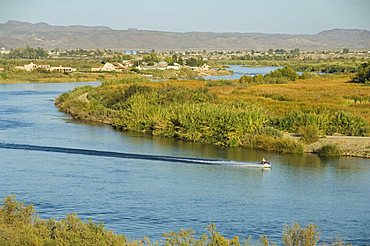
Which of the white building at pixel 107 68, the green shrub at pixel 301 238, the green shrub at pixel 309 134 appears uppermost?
the green shrub at pixel 301 238

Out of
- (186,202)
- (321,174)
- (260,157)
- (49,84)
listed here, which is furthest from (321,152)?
(49,84)

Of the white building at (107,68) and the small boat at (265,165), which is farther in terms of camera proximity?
the white building at (107,68)

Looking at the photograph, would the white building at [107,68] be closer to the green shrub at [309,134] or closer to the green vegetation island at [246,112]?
the green vegetation island at [246,112]

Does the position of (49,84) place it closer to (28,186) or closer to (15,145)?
(15,145)

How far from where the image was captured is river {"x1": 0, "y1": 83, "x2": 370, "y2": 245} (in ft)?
47.5

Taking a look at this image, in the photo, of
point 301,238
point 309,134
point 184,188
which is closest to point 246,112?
point 309,134

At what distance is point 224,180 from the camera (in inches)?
735

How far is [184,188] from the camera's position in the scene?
17.6 meters

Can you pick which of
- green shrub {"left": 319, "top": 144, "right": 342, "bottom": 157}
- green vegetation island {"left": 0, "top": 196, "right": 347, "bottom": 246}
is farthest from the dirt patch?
green vegetation island {"left": 0, "top": 196, "right": 347, "bottom": 246}

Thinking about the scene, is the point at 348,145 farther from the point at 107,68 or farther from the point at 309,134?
the point at 107,68

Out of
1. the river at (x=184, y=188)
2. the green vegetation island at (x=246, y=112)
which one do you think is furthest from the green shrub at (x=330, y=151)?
the river at (x=184, y=188)

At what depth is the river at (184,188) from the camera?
570 inches

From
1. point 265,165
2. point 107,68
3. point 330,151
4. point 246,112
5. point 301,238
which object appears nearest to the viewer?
point 301,238

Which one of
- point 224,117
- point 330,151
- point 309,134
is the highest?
point 224,117
